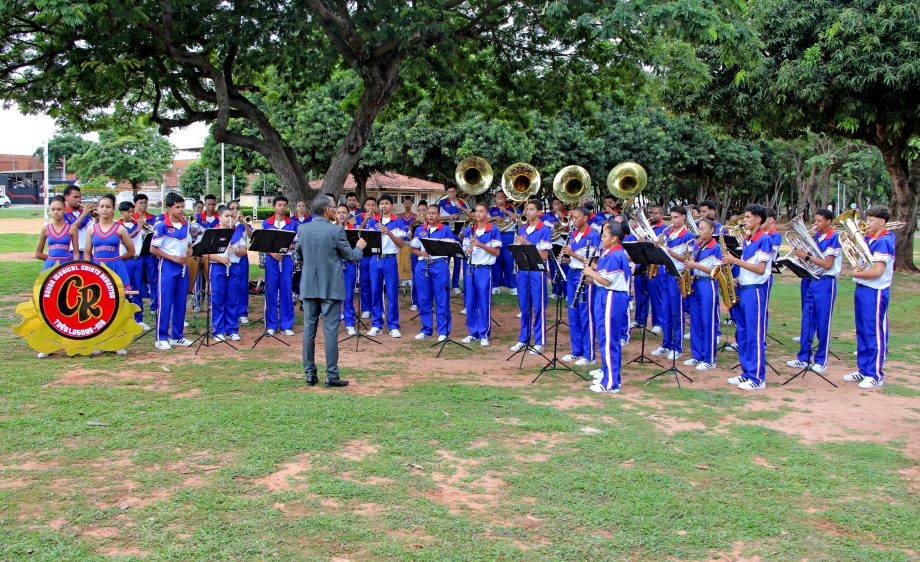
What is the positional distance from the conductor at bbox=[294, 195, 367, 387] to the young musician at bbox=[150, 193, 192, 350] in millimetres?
2555

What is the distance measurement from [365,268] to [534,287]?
3.06m

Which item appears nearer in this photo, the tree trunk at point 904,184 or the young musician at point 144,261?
the young musician at point 144,261

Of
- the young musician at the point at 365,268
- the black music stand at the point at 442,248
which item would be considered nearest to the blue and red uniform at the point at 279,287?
the young musician at the point at 365,268

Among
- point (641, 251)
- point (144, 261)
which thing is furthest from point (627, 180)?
point (144, 261)

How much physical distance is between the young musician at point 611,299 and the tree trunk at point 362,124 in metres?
6.67

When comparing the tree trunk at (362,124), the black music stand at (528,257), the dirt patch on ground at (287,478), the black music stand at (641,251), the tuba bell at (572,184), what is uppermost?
the tree trunk at (362,124)

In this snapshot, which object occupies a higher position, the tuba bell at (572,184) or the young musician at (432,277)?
the tuba bell at (572,184)

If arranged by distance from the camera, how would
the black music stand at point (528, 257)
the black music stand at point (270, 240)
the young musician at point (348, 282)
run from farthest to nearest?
the young musician at point (348, 282)
the black music stand at point (270, 240)
the black music stand at point (528, 257)

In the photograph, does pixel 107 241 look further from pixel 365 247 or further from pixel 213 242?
pixel 365 247

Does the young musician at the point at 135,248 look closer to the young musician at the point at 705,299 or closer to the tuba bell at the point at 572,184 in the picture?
the tuba bell at the point at 572,184

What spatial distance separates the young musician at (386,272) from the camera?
11.7 meters

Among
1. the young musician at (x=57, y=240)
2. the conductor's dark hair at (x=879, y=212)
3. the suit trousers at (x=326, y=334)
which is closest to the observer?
the suit trousers at (x=326, y=334)

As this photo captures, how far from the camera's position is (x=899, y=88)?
53.1ft

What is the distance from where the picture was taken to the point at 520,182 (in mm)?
14711
